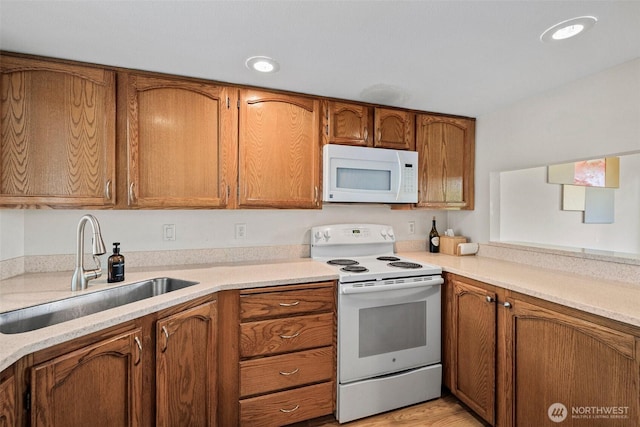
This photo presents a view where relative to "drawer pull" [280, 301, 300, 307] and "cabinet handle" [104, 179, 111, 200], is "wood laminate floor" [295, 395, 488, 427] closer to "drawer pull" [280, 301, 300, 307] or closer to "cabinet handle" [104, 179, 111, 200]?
"drawer pull" [280, 301, 300, 307]

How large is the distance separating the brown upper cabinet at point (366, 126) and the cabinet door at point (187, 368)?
4.66 ft

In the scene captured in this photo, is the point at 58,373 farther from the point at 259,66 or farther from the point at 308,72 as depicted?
the point at 308,72

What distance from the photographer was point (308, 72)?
1808 mm

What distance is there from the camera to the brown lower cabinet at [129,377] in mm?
991

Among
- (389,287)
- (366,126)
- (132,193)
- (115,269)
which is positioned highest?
(366,126)

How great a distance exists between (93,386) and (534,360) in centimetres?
194

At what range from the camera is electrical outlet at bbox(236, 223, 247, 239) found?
2283mm

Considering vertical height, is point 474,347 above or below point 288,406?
above

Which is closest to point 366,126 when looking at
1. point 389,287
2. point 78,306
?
point 389,287

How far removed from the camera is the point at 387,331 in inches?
77.4

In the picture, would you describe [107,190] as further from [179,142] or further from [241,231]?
[241,231]

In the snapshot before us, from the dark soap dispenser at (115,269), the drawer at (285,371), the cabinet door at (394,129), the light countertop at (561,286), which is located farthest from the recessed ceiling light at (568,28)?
the dark soap dispenser at (115,269)

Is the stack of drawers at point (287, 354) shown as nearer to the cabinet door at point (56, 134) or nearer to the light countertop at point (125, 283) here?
the light countertop at point (125, 283)

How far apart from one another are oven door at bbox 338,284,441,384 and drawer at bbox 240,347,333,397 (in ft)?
0.34
